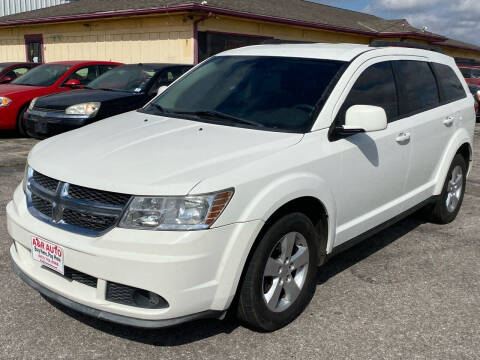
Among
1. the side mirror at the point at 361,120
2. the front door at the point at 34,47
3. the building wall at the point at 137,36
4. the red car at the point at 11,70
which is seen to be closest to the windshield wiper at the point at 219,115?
the side mirror at the point at 361,120

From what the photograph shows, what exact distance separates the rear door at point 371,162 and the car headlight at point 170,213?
3.78ft

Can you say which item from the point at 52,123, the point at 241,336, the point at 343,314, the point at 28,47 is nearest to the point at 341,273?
the point at 343,314

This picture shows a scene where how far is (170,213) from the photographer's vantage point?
2.63m

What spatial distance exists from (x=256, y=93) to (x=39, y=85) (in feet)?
26.8

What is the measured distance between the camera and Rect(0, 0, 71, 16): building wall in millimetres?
25672

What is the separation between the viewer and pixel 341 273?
412 centimetres

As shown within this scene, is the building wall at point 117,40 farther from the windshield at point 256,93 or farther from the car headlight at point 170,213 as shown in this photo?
the car headlight at point 170,213

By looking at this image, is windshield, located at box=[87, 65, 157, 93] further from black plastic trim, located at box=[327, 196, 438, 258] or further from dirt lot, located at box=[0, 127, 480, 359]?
black plastic trim, located at box=[327, 196, 438, 258]

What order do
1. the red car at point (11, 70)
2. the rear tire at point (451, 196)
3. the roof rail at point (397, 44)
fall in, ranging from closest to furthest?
1. the roof rail at point (397, 44)
2. the rear tire at point (451, 196)
3. the red car at point (11, 70)

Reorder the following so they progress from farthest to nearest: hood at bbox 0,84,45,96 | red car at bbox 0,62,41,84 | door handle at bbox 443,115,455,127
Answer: red car at bbox 0,62,41,84, hood at bbox 0,84,45,96, door handle at bbox 443,115,455,127

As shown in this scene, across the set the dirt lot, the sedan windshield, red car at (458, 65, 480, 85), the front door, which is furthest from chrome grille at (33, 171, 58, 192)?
the front door

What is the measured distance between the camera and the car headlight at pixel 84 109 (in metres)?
8.19

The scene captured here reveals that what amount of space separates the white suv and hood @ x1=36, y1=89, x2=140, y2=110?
4.29 m

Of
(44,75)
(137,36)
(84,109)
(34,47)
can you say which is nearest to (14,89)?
(44,75)
